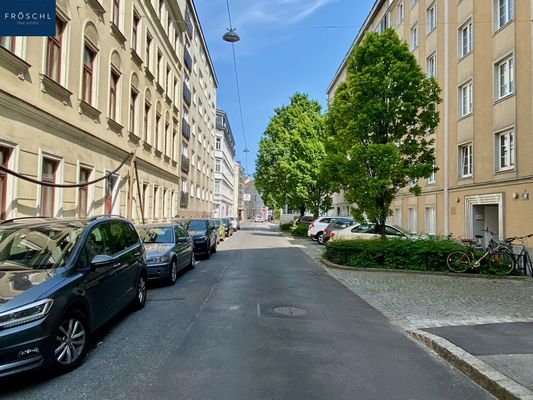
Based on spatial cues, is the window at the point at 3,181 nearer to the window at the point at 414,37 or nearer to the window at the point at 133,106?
the window at the point at 133,106

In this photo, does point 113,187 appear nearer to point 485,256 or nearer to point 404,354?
point 485,256

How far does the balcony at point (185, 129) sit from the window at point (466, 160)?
61.9ft

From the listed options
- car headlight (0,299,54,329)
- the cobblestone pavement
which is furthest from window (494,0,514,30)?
car headlight (0,299,54,329)

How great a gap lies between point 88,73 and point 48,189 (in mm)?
4598

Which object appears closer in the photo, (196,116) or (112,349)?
(112,349)

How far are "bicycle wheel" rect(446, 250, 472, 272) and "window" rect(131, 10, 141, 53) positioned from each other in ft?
49.1

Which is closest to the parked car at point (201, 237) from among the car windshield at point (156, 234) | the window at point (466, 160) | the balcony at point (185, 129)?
the car windshield at point (156, 234)

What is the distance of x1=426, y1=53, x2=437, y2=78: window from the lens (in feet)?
82.4

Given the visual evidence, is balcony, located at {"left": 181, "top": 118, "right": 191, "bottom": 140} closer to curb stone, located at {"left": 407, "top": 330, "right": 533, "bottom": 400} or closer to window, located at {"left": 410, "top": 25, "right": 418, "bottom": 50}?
window, located at {"left": 410, "top": 25, "right": 418, "bottom": 50}

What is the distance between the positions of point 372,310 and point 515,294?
3.74m

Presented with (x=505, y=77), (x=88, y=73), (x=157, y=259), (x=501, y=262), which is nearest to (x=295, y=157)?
(x=505, y=77)

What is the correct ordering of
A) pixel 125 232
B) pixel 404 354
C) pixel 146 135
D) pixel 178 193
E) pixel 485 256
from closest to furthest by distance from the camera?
pixel 404 354, pixel 125 232, pixel 485 256, pixel 146 135, pixel 178 193

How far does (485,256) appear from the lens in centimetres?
1251

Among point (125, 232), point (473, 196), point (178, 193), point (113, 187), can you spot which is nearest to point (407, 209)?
point (473, 196)
